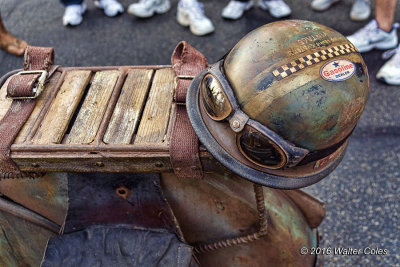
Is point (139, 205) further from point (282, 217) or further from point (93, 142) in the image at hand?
point (282, 217)

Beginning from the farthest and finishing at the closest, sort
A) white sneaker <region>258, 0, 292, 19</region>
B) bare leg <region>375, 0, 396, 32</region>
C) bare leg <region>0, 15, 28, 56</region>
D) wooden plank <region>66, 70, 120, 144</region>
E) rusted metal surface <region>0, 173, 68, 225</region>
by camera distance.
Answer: white sneaker <region>258, 0, 292, 19</region> → bare leg <region>0, 15, 28, 56</region> → bare leg <region>375, 0, 396, 32</region> → rusted metal surface <region>0, 173, 68, 225</region> → wooden plank <region>66, 70, 120, 144</region>

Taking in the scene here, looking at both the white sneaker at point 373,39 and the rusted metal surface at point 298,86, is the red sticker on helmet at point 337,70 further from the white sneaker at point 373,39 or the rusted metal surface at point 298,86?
the white sneaker at point 373,39

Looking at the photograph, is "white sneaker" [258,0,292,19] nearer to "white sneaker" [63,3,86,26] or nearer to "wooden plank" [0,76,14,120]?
"white sneaker" [63,3,86,26]

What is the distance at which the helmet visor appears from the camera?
1008 mm

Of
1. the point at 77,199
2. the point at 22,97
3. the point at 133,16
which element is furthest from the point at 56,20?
the point at 77,199

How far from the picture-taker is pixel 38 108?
1383 millimetres

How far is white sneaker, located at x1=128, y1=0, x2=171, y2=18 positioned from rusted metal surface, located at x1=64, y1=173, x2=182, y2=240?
254 cm

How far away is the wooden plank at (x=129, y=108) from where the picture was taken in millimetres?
1239

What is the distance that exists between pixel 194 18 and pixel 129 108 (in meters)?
2.18

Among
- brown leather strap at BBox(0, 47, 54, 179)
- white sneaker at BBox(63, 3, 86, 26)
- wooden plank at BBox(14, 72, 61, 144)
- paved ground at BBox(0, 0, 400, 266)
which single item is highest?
brown leather strap at BBox(0, 47, 54, 179)

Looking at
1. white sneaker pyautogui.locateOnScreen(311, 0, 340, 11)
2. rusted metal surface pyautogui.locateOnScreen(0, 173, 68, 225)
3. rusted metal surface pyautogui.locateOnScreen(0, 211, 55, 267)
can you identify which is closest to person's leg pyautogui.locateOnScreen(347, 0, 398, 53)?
white sneaker pyautogui.locateOnScreen(311, 0, 340, 11)

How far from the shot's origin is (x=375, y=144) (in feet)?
7.93

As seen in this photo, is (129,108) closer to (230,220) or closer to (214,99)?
(214,99)

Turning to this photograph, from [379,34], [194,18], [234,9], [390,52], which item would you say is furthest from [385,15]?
[194,18]
